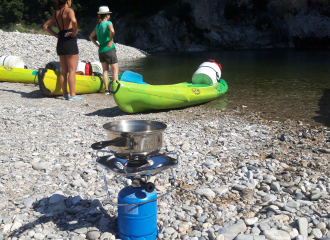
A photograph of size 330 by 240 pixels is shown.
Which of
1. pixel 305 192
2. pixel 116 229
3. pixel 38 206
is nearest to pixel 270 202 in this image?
pixel 305 192

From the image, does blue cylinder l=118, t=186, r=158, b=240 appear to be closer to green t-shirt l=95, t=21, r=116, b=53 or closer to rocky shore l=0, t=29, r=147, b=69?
green t-shirt l=95, t=21, r=116, b=53

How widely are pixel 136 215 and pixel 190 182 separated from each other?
108cm

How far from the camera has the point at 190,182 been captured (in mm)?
3115

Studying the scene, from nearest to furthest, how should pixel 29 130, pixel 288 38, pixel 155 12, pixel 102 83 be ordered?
pixel 29 130 < pixel 102 83 < pixel 288 38 < pixel 155 12

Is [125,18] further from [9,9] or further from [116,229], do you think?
[116,229]

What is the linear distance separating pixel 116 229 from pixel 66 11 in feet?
15.0

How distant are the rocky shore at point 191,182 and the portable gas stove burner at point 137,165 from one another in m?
0.50

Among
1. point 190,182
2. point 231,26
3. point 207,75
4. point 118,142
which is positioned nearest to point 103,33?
point 207,75

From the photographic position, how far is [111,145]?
6.74 feet

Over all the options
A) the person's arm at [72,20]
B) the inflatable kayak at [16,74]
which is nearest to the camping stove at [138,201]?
the person's arm at [72,20]

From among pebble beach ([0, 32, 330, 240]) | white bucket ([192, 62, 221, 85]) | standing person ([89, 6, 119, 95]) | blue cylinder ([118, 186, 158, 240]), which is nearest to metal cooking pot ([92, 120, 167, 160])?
blue cylinder ([118, 186, 158, 240])

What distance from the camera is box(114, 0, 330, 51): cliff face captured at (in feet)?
97.4

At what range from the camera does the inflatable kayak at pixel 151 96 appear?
5508 millimetres

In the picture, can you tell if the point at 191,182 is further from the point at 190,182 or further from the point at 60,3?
the point at 60,3
